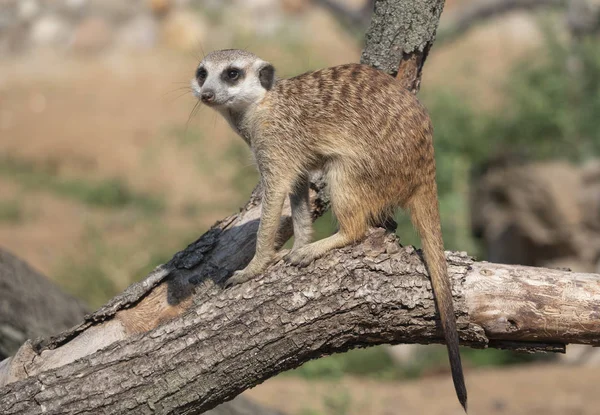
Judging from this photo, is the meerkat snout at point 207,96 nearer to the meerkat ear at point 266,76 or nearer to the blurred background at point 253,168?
the meerkat ear at point 266,76

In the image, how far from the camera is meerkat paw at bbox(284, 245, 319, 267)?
8.81 feet

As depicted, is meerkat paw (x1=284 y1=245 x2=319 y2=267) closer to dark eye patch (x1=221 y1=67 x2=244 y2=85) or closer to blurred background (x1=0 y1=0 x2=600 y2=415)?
dark eye patch (x1=221 y1=67 x2=244 y2=85)

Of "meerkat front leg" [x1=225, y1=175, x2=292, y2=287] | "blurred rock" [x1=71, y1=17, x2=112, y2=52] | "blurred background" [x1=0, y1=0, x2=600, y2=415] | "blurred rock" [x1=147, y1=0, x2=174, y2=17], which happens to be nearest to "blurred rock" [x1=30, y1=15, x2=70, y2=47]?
"blurred background" [x1=0, y1=0, x2=600, y2=415]

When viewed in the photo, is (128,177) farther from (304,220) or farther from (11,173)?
(304,220)

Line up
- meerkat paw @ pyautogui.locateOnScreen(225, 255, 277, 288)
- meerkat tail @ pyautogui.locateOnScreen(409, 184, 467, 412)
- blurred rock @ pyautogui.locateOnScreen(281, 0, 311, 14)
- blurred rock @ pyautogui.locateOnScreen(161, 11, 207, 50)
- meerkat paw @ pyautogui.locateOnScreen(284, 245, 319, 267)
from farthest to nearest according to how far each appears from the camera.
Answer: blurred rock @ pyautogui.locateOnScreen(281, 0, 311, 14), blurred rock @ pyautogui.locateOnScreen(161, 11, 207, 50), meerkat paw @ pyautogui.locateOnScreen(225, 255, 277, 288), meerkat paw @ pyautogui.locateOnScreen(284, 245, 319, 267), meerkat tail @ pyautogui.locateOnScreen(409, 184, 467, 412)

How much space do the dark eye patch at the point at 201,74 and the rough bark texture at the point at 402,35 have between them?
23.6 inches

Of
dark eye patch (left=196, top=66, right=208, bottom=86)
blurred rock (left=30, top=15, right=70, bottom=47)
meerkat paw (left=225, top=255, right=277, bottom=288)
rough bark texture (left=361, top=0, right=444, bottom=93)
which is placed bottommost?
meerkat paw (left=225, top=255, right=277, bottom=288)

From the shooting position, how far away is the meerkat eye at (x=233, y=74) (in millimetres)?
3168

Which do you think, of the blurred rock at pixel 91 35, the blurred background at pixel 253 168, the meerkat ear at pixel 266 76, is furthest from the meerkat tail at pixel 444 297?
the blurred rock at pixel 91 35

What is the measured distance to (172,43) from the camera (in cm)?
1330

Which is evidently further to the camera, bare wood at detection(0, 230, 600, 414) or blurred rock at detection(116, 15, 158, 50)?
blurred rock at detection(116, 15, 158, 50)

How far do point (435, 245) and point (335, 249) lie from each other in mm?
300

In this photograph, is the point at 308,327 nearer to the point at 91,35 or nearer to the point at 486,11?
the point at 486,11

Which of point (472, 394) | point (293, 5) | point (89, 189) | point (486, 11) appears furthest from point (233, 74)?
point (293, 5)
